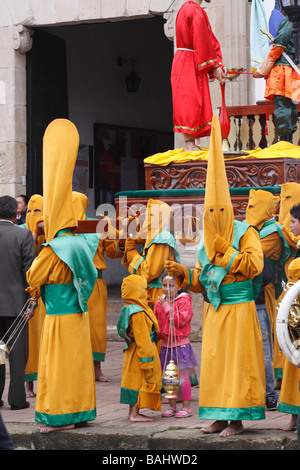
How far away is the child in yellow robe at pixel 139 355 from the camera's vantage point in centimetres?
717

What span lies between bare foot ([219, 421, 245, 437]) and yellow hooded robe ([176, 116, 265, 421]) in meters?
0.12

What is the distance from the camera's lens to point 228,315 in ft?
21.7

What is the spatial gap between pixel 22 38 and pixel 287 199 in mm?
6349

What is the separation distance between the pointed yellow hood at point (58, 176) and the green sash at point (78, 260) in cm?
10

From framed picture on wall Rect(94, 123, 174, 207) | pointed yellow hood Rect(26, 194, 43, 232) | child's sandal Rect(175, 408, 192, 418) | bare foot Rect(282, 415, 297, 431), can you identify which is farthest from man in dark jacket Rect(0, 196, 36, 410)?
framed picture on wall Rect(94, 123, 174, 207)

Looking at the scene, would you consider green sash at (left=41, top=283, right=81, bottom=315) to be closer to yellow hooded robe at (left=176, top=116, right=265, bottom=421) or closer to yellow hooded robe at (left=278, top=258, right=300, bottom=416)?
yellow hooded robe at (left=176, top=116, right=265, bottom=421)

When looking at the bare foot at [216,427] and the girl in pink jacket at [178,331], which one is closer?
the bare foot at [216,427]

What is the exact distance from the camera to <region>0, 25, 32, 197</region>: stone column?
13516mm

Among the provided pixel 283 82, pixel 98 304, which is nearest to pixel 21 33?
pixel 283 82

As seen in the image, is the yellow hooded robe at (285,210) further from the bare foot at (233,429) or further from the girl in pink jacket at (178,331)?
the bare foot at (233,429)

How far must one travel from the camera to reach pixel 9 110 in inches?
533

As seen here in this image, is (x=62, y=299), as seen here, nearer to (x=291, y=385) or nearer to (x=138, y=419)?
(x=138, y=419)

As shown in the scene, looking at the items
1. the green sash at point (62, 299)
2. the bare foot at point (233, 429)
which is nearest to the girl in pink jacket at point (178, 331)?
the green sash at point (62, 299)
